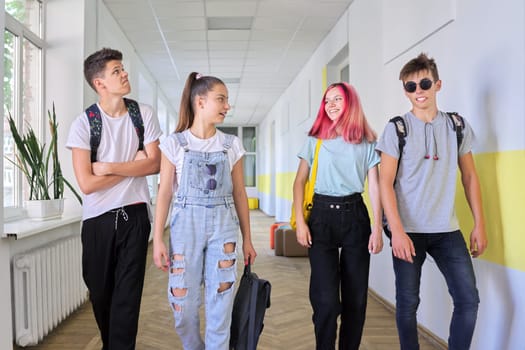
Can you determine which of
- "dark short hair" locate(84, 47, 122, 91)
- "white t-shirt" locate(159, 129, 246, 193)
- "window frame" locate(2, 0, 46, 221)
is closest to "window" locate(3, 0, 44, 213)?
"window frame" locate(2, 0, 46, 221)

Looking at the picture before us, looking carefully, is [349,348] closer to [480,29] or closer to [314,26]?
[480,29]

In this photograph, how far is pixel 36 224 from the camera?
285 centimetres

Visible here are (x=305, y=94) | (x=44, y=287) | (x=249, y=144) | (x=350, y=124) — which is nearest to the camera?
(x=350, y=124)

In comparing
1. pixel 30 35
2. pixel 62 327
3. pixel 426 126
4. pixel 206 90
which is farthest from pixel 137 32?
pixel 426 126

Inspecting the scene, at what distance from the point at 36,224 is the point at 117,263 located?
1.24 metres

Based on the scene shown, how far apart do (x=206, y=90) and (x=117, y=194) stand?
573 millimetres

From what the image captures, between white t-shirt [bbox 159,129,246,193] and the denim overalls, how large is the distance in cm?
2

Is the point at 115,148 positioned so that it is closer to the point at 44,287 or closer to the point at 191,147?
the point at 191,147

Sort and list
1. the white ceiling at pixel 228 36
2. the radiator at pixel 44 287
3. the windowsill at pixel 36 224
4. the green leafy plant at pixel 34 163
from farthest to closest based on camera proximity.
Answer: the white ceiling at pixel 228 36
the green leafy plant at pixel 34 163
the radiator at pixel 44 287
the windowsill at pixel 36 224

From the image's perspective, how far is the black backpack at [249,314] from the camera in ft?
6.10

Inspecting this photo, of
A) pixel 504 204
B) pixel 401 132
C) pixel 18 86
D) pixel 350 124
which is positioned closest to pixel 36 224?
pixel 18 86

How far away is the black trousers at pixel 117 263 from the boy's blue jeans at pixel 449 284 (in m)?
1.12

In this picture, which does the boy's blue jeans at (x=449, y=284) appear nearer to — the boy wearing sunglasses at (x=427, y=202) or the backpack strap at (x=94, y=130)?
the boy wearing sunglasses at (x=427, y=202)

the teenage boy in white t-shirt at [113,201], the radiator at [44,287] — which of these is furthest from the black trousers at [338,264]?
the radiator at [44,287]
